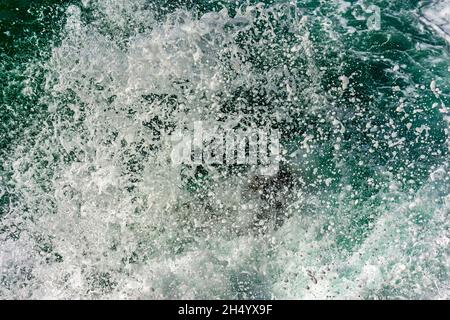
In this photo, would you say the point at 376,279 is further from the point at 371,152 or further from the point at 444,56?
the point at 444,56

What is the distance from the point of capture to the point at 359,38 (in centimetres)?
404

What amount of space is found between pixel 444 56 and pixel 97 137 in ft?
12.1

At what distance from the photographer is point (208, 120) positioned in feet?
13.1

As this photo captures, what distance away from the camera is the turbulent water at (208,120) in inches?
150

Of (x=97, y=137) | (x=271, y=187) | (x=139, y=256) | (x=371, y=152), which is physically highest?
(x=97, y=137)

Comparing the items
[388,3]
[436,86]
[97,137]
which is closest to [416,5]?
[388,3]

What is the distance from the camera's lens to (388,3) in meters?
4.04

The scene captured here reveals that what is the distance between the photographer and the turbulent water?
380 cm

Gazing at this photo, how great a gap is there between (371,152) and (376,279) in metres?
1.25

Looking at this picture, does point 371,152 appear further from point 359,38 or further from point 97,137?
point 97,137
